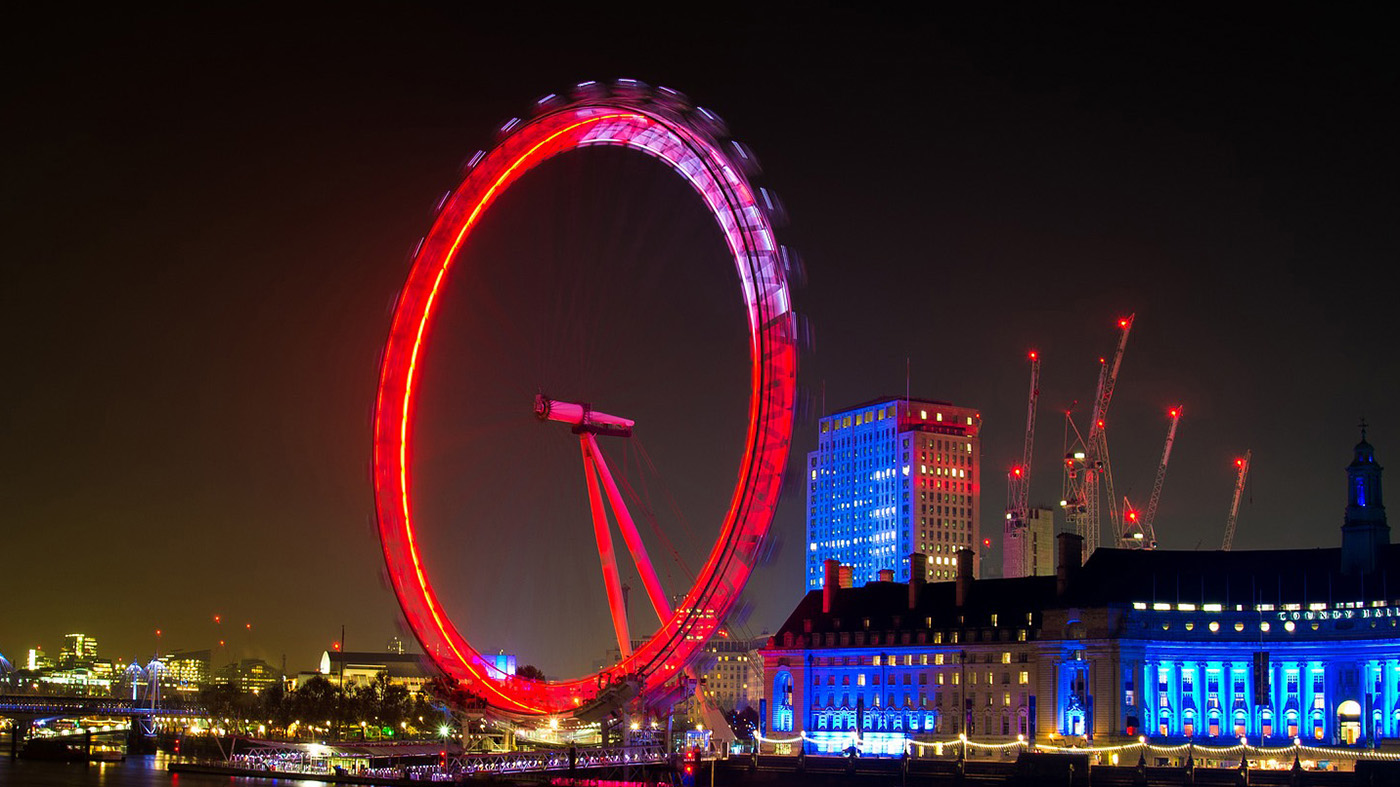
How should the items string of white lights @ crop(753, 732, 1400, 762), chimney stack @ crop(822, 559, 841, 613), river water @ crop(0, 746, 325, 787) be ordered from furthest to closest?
1. chimney stack @ crop(822, 559, 841, 613)
2. river water @ crop(0, 746, 325, 787)
3. string of white lights @ crop(753, 732, 1400, 762)

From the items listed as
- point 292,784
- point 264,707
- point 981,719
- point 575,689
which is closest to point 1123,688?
point 981,719

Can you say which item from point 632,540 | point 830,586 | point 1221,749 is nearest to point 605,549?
point 632,540

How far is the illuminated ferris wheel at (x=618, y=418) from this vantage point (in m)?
79.2

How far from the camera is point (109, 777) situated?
116688 millimetres

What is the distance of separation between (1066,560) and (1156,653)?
11.2m

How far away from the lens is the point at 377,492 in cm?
8375

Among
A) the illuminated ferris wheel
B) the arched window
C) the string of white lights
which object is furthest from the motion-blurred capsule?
the arched window

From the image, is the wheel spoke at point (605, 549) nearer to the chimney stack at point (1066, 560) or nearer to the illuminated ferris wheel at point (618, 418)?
the illuminated ferris wheel at point (618, 418)

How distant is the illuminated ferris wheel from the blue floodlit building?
150 feet

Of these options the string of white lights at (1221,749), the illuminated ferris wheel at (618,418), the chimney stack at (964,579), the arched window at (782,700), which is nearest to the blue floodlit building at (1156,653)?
the chimney stack at (964,579)

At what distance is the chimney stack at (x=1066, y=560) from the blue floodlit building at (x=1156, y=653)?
0.17 m

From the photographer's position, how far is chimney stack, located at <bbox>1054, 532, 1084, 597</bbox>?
413ft

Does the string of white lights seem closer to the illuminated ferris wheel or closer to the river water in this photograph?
the illuminated ferris wheel

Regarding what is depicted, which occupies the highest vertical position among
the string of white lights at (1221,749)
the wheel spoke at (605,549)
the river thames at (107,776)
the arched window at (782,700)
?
the wheel spoke at (605,549)
